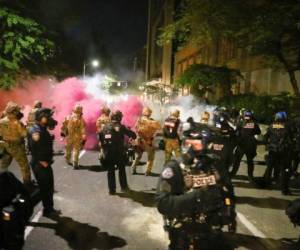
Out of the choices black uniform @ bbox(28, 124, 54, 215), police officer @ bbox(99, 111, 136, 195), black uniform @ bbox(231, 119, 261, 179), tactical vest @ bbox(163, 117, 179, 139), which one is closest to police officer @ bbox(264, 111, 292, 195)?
black uniform @ bbox(231, 119, 261, 179)

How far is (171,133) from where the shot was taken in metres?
10.5

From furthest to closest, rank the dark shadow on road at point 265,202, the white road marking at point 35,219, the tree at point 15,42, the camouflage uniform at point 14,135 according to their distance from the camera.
A: the tree at point 15,42 < the dark shadow on road at point 265,202 < the camouflage uniform at point 14,135 < the white road marking at point 35,219

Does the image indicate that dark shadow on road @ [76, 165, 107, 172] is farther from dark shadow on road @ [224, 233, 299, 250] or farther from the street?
dark shadow on road @ [224, 233, 299, 250]

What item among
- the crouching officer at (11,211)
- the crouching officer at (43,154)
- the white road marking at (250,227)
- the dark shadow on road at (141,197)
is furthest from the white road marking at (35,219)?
the white road marking at (250,227)

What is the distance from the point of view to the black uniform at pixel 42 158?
7.37 meters

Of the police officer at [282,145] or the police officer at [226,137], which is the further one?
the police officer at [282,145]

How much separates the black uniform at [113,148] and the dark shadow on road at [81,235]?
186 centimetres

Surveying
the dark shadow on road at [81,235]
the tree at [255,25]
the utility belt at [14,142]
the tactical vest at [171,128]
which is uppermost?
the tree at [255,25]

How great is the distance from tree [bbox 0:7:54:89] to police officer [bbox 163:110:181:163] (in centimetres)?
813

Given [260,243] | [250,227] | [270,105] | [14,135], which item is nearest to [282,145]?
[250,227]

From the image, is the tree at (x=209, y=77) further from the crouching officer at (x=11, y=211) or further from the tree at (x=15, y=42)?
the crouching officer at (x=11, y=211)

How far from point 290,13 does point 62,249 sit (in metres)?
13.8

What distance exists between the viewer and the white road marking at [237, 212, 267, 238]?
6852 mm

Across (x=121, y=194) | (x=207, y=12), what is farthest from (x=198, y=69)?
(x=121, y=194)
